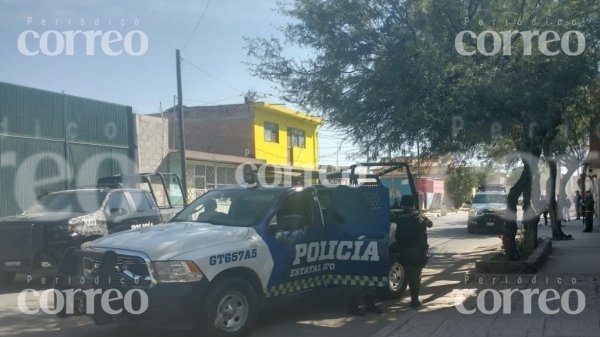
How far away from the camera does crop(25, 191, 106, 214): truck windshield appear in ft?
40.3

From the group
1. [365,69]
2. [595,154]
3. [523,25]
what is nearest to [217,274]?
[365,69]

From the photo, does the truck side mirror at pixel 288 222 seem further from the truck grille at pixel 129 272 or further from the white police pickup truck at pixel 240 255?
the truck grille at pixel 129 272

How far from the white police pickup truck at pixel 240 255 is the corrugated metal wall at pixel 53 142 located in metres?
11.4

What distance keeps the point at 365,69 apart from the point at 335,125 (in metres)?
1.45

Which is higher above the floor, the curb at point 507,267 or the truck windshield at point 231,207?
the truck windshield at point 231,207

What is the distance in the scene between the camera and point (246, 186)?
8.76 m

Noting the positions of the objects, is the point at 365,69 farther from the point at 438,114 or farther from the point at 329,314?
the point at 329,314

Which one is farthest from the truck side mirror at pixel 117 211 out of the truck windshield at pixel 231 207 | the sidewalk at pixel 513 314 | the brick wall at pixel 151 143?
the brick wall at pixel 151 143

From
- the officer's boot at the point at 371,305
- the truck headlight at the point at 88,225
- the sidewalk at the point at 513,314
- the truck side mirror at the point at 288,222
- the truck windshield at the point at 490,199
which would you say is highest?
the truck side mirror at the point at 288,222

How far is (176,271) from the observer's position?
666 centimetres

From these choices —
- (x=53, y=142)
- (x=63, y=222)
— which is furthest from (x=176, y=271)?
(x=53, y=142)

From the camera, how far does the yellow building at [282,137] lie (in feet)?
117

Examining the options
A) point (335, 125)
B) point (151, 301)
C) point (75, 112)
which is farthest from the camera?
point (75, 112)

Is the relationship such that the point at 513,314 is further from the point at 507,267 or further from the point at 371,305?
the point at 507,267
